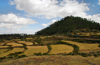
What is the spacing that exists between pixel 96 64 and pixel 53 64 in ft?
27.6

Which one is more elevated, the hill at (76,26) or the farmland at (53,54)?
Result: the hill at (76,26)

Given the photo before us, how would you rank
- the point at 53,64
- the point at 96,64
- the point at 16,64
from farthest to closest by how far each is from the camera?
1. the point at 16,64
2. the point at 53,64
3. the point at 96,64

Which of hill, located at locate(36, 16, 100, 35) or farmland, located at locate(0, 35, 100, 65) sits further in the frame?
hill, located at locate(36, 16, 100, 35)

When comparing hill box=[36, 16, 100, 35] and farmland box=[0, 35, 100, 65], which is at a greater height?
hill box=[36, 16, 100, 35]

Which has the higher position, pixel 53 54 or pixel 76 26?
pixel 76 26

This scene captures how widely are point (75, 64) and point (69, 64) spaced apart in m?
1.19

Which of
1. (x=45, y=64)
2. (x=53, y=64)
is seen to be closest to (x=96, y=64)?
(x=53, y=64)

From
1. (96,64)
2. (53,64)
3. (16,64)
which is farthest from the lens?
(16,64)

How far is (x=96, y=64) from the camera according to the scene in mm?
→ 14156

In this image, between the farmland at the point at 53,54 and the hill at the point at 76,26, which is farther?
the hill at the point at 76,26

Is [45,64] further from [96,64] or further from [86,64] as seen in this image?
[96,64]

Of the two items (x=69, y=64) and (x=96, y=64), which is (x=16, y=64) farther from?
(x=96, y=64)

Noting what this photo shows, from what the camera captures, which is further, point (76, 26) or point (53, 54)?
point (76, 26)

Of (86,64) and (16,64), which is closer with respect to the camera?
(86,64)
